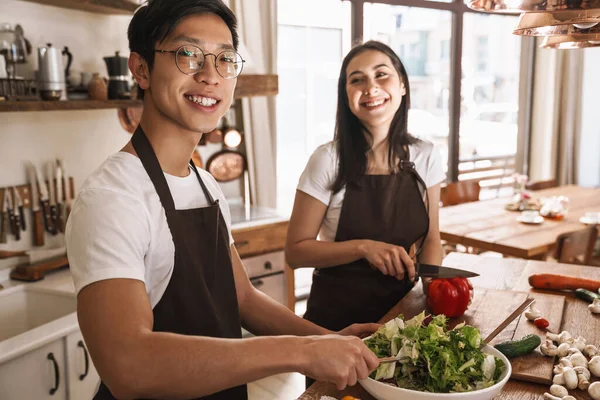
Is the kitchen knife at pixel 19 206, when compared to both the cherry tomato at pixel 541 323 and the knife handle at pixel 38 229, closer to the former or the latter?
the knife handle at pixel 38 229

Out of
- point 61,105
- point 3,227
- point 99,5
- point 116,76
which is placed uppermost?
point 99,5

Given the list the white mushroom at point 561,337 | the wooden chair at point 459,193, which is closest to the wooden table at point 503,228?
the wooden chair at point 459,193

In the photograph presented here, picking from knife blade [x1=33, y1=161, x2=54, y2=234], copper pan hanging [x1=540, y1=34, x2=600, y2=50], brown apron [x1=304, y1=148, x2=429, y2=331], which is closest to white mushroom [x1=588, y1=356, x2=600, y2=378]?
brown apron [x1=304, y1=148, x2=429, y2=331]

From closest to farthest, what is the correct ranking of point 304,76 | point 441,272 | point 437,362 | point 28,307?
point 437,362 < point 441,272 < point 28,307 < point 304,76

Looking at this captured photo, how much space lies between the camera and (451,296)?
65.4 inches

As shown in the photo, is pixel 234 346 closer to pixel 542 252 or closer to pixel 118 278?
pixel 118 278

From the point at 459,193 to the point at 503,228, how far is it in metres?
1.21

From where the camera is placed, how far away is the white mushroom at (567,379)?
4.16 feet

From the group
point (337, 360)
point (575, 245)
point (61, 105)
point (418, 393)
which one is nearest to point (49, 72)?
point (61, 105)

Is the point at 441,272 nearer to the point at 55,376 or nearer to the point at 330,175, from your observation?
the point at 330,175

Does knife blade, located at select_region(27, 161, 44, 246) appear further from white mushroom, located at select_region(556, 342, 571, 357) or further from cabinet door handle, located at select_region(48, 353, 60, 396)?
white mushroom, located at select_region(556, 342, 571, 357)

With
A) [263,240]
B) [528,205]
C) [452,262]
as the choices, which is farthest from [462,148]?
[452,262]

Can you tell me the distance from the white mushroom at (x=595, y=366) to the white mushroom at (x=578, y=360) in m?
0.01

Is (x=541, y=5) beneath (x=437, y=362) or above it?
above
